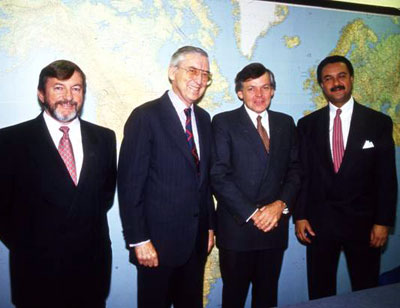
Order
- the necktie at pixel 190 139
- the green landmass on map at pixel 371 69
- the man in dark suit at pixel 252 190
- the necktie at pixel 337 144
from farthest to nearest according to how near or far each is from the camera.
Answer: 1. the green landmass on map at pixel 371 69
2. the necktie at pixel 337 144
3. the man in dark suit at pixel 252 190
4. the necktie at pixel 190 139

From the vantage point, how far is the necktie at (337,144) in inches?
81.6

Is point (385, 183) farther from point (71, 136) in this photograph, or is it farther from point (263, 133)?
point (71, 136)

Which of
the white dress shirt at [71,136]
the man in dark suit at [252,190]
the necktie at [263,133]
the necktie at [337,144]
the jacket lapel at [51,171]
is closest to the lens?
the jacket lapel at [51,171]

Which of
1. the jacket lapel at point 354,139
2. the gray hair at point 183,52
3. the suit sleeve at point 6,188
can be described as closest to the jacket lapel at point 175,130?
the gray hair at point 183,52

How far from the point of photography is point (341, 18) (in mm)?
2713

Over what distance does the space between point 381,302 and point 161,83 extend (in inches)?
77.4

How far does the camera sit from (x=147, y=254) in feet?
5.26

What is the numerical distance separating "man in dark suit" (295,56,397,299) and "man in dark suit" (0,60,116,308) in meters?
1.56

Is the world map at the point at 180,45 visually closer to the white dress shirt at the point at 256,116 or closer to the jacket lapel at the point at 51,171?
the white dress shirt at the point at 256,116

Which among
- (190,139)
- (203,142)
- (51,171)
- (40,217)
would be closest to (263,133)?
(203,142)

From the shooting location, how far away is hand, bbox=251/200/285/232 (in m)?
1.83

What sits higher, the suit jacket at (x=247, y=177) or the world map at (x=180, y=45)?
the world map at (x=180, y=45)

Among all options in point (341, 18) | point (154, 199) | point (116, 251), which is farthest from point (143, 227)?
point (341, 18)

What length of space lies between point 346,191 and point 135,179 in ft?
4.95
